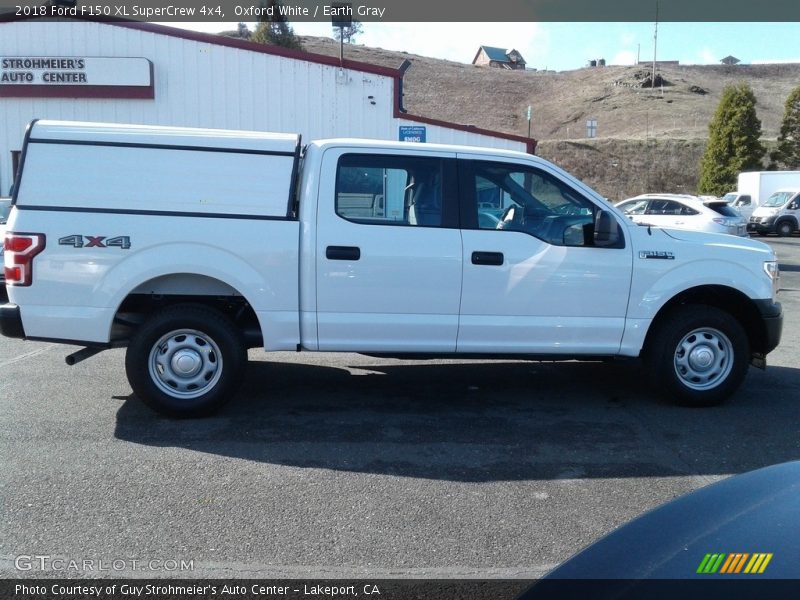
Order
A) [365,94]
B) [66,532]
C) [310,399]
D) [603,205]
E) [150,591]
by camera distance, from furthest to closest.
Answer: [365,94], [310,399], [603,205], [66,532], [150,591]

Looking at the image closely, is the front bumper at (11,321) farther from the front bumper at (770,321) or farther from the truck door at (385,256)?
the front bumper at (770,321)

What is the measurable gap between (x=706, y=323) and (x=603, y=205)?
1.28m

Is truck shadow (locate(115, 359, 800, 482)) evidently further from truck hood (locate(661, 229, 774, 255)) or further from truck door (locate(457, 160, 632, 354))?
truck hood (locate(661, 229, 774, 255))

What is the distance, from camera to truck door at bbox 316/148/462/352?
225 inches

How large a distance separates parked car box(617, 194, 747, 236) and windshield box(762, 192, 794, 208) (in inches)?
479

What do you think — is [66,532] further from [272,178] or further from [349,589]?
[272,178]

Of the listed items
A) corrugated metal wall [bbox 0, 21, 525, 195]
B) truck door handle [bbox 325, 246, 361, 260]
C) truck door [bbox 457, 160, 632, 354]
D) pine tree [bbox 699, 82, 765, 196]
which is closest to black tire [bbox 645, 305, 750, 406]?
truck door [bbox 457, 160, 632, 354]

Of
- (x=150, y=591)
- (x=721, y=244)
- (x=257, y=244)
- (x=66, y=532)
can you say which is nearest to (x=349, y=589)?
(x=150, y=591)

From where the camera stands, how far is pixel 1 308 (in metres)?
5.64

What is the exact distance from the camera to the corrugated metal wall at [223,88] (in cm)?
1847

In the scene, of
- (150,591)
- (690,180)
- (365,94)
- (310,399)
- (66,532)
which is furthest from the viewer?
(690,180)

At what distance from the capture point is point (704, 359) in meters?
6.20

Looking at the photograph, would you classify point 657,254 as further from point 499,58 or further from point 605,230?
point 499,58

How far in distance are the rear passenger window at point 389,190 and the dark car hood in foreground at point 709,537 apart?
3.66 metres
